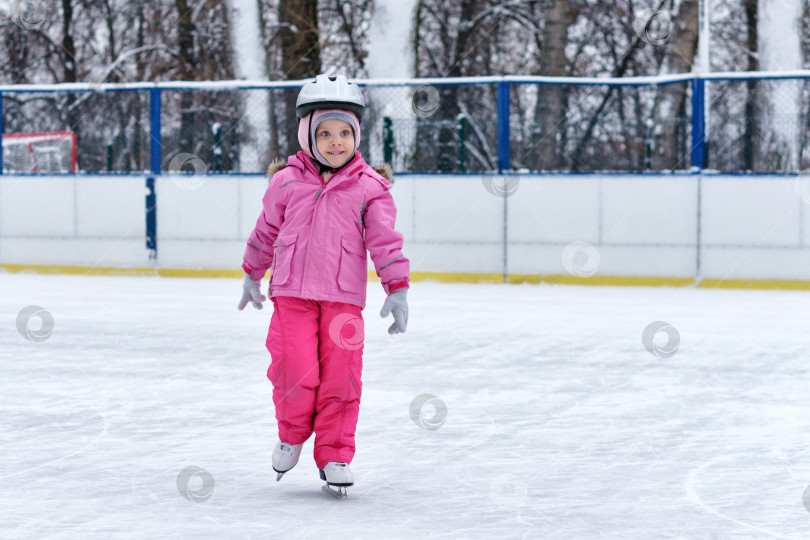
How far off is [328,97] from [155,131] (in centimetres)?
1045

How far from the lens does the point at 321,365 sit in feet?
13.5

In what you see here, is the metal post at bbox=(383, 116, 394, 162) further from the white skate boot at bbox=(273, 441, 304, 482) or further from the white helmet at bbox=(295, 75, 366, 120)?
the white skate boot at bbox=(273, 441, 304, 482)

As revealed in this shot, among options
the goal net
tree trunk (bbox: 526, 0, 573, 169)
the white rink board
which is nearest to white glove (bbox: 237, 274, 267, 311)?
the white rink board

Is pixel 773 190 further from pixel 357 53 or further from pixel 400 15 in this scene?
pixel 357 53

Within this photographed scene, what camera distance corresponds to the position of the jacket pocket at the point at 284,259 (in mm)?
4051

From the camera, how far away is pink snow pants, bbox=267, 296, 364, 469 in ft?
13.3

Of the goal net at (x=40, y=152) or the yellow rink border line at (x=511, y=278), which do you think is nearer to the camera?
the yellow rink border line at (x=511, y=278)


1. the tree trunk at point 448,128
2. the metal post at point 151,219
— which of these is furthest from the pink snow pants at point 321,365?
the metal post at point 151,219

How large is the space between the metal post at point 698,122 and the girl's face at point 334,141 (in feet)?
30.6

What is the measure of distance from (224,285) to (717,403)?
25.6 ft

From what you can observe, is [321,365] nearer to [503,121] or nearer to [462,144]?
[462,144]

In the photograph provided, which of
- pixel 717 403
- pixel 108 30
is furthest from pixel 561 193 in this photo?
pixel 108 30

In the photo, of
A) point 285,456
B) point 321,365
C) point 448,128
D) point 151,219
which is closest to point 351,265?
point 321,365

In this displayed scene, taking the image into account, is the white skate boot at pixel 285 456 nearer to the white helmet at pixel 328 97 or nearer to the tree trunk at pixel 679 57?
the white helmet at pixel 328 97
